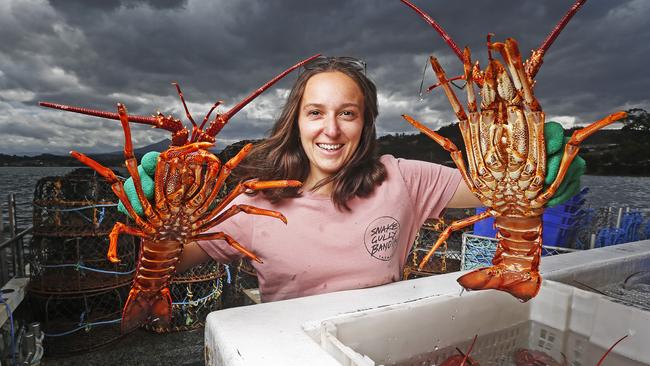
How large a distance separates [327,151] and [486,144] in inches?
32.5

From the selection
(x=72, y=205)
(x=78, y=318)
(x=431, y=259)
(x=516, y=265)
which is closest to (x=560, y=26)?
(x=516, y=265)

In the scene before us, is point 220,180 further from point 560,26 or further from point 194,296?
point 194,296

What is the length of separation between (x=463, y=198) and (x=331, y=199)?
2.68 ft

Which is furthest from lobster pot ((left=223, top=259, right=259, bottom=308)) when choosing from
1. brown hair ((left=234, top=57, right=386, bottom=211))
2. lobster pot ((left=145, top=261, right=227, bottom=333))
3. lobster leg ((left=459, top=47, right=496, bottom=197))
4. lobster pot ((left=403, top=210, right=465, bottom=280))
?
lobster leg ((left=459, top=47, right=496, bottom=197))

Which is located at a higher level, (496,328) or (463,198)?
(463,198)

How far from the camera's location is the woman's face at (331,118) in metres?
1.94

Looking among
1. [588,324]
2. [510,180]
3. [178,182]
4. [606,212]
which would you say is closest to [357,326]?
[510,180]

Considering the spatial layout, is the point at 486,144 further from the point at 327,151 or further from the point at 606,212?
the point at 606,212

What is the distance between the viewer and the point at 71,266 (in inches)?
175

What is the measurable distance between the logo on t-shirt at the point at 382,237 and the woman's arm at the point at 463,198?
0.43 metres

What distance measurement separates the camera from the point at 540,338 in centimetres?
186

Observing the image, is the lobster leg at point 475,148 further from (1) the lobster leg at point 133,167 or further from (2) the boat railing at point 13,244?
(2) the boat railing at point 13,244

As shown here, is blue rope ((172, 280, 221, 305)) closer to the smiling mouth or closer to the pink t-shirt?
the pink t-shirt

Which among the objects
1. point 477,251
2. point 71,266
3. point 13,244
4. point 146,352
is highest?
point 477,251
